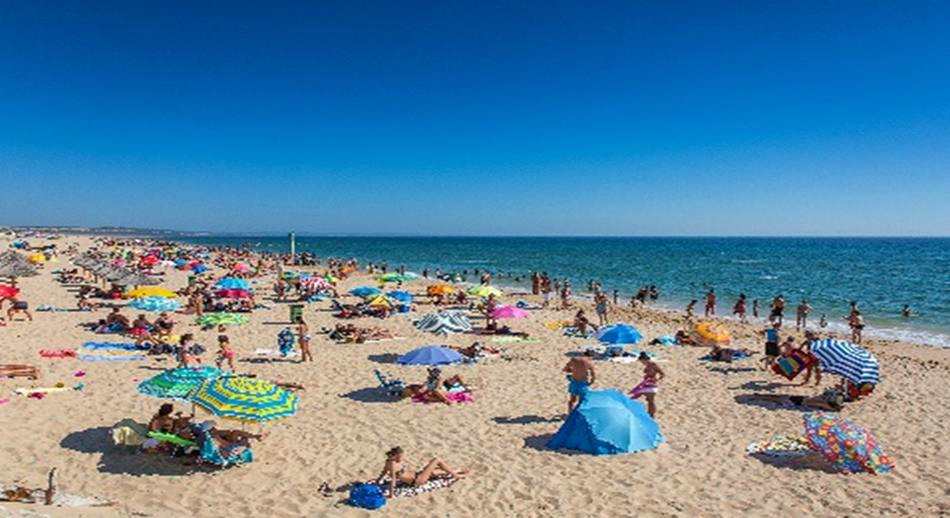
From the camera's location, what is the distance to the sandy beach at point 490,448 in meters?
7.80

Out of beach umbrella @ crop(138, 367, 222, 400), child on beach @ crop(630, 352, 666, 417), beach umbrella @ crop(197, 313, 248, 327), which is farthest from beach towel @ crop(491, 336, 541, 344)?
beach umbrella @ crop(138, 367, 222, 400)

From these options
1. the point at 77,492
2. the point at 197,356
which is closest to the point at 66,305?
the point at 197,356

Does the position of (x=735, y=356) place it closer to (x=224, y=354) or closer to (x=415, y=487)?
(x=415, y=487)

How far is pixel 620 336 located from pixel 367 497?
10827 mm

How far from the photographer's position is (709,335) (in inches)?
712

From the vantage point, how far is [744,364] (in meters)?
16.2

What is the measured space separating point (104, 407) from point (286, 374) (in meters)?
3.93

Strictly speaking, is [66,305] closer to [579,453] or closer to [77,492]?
[77,492]

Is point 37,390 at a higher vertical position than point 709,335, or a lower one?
lower

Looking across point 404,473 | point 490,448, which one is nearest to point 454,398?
point 490,448

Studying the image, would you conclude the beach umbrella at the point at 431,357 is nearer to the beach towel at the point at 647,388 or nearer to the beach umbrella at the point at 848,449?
the beach towel at the point at 647,388

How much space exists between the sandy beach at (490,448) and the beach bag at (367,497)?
0.11m

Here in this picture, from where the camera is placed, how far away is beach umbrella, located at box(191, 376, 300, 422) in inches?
332

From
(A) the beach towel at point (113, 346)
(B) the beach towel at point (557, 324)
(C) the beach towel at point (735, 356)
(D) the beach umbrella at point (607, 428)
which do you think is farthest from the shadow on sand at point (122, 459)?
(B) the beach towel at point (557, 324)
